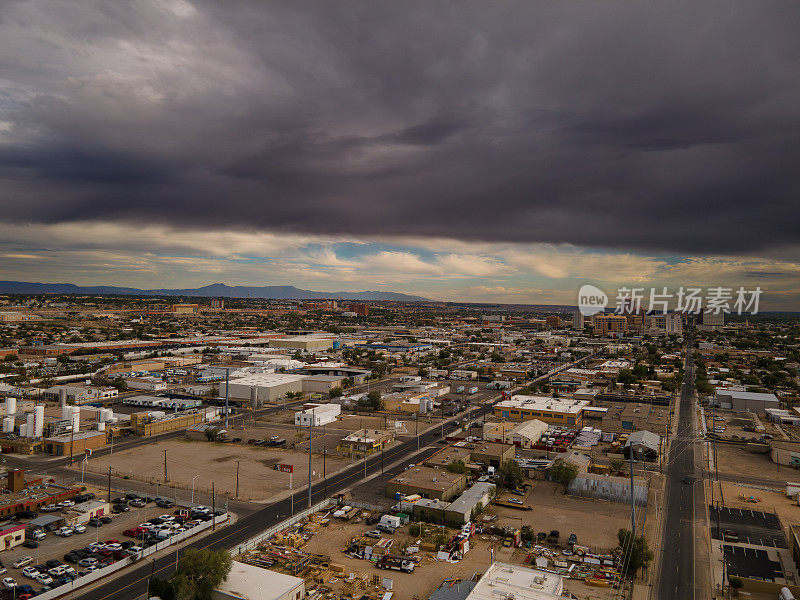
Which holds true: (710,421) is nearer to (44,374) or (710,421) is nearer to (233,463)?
(233,463)

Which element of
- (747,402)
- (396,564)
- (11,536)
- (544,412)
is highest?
(747,402)

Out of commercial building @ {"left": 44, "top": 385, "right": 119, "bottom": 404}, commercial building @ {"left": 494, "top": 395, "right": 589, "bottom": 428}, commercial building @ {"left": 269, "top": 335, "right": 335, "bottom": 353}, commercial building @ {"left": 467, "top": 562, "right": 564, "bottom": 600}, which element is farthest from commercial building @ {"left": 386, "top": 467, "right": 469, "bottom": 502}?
commercial building @ {"left": 269, "top": 335, "right": 335, "bottom": 353}

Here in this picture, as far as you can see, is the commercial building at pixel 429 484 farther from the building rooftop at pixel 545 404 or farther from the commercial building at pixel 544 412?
the building rooftop at pixel 545 404

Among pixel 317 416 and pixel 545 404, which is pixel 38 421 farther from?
pixel 545 404

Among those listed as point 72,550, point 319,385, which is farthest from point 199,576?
point 319,385

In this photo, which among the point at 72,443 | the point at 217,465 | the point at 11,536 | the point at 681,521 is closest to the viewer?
the point at 11,536

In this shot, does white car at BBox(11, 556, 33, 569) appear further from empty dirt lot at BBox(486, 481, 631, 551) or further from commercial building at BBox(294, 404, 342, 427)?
commercial building at BBox(294, 404, 342, 427)

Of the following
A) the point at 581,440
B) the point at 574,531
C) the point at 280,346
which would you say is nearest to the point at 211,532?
the point at 574,531
